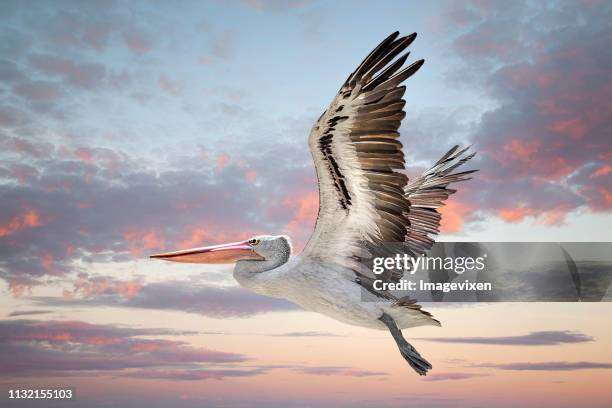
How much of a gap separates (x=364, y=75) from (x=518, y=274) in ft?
11.0

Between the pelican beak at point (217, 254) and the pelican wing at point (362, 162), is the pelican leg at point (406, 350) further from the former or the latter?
the pelican beak at point (217, 254)

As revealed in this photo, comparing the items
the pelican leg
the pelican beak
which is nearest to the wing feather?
the pelican leg

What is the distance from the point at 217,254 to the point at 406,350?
8.19ft

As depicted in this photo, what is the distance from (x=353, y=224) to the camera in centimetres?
756

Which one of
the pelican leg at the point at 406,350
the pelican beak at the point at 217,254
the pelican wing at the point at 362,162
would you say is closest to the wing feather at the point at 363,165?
the pelican wing at the point at 362,162

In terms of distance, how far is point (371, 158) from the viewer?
7.09m

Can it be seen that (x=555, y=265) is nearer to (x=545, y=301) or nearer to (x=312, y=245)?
(x=545, y=301)

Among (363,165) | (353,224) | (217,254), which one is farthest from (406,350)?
(217,254)

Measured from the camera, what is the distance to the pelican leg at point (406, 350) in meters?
7.41

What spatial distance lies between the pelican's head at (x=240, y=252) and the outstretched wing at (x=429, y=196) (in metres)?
2.12

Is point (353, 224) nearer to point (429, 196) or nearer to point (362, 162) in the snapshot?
point (362, 162)

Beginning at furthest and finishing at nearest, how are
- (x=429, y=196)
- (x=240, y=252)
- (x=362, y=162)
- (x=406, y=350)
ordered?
(x=429, y=196) → (x=240, y=252) → (x=406, y=350) → (x=362, y=162)

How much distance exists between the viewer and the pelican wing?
22.0ft

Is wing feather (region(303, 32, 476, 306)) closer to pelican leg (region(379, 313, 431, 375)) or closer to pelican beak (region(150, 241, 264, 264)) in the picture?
pelican leg (region(379, 313, 431, 375))
